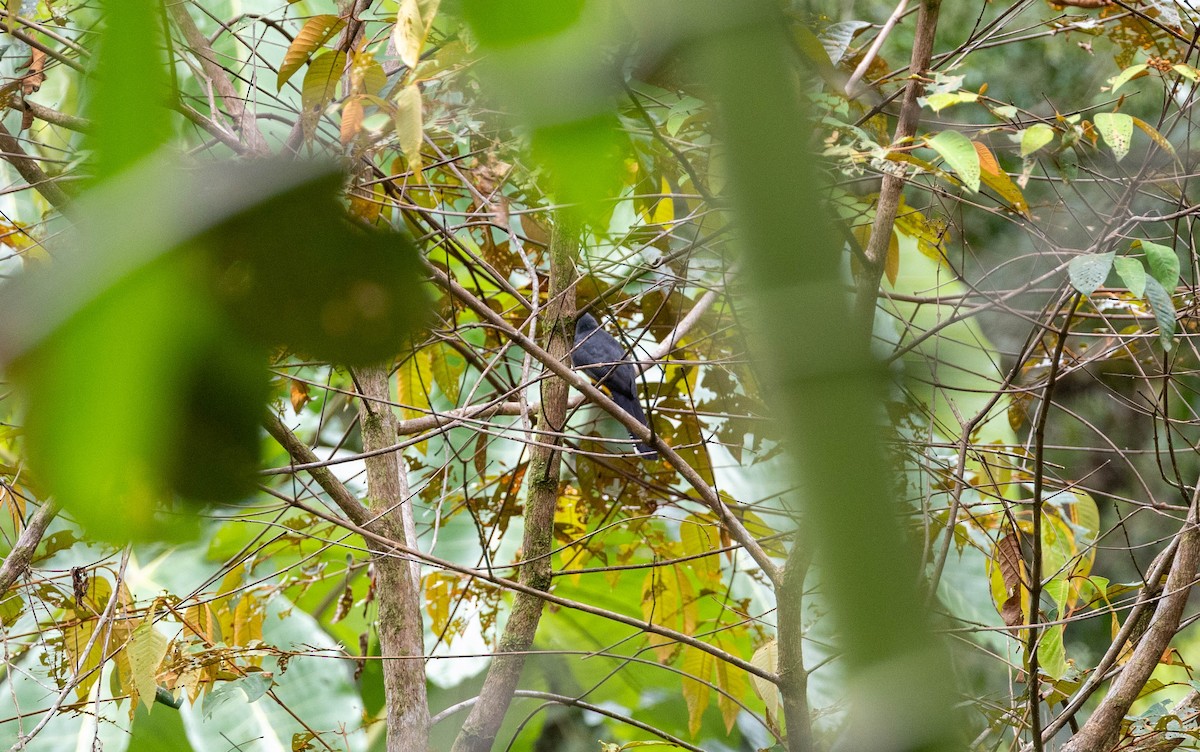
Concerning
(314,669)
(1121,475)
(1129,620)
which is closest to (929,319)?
(1129,620)

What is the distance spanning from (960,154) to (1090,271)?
0.19 meters

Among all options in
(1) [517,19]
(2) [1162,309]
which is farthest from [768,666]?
(1) [517,19]

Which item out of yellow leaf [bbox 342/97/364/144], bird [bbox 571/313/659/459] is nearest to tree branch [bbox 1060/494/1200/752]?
bird [bbox 571/313/659/459]

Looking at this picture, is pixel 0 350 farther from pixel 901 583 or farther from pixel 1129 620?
pixel 1129 620

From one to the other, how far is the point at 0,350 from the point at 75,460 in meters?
0.02

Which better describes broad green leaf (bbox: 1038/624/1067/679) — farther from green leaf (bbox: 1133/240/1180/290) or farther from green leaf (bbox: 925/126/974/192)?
green leaf (bbox: 925/126/974/192)

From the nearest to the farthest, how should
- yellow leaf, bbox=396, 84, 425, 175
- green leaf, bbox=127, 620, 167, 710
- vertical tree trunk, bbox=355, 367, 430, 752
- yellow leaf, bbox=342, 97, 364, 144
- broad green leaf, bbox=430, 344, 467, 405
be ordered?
yellow leaf, bbox=396, 84, 425, 175 < yellow leaf, bbox=342, 97, 364, 144 < green leaf, bbox=127, 620, 167, 710 < vertical tree trunk, bbox=355, 367, 430, 752 < broad green leaf, bbox=430, 344, 467, 405

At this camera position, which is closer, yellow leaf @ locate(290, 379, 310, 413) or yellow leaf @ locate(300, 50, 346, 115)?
yellow leaf @ locate(300, 50, 346, 115)

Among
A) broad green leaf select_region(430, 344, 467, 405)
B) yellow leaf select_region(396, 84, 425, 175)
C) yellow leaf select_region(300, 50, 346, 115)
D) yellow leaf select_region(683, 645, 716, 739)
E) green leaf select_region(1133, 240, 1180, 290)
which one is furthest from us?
broad green leaf select_region(430, 344, 467, 405)

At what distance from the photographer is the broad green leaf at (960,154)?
3.37 feet

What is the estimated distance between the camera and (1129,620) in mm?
1419

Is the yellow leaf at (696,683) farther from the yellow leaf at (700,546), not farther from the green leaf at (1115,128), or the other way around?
the green leaf at (1115,128)

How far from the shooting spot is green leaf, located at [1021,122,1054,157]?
111 centimetres

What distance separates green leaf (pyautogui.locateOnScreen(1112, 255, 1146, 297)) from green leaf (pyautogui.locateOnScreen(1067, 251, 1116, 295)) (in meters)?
0.05
